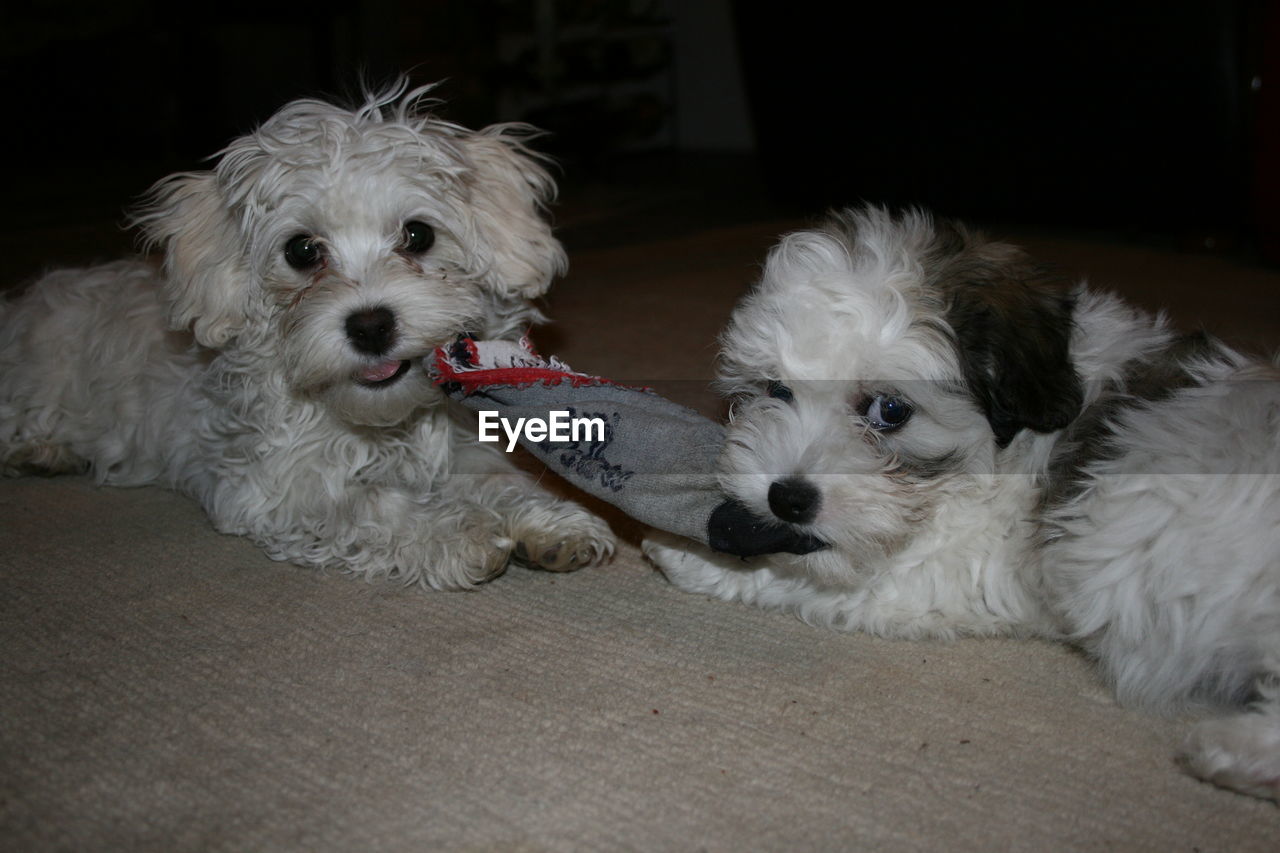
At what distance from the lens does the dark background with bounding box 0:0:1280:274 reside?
5223 mm

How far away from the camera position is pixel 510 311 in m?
2.78

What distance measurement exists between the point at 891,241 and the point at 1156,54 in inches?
153

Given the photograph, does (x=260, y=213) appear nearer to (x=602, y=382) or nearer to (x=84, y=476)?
(x=602, y=382)

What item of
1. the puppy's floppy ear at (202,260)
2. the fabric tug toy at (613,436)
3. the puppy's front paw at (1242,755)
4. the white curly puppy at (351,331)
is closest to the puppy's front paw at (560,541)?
the white curly puppy at (351,331)

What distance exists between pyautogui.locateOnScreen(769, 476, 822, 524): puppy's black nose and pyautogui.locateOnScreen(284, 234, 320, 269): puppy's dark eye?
1225mm

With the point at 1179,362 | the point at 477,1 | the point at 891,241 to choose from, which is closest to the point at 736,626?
the point at 891,241

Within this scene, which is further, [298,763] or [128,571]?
[128,571]

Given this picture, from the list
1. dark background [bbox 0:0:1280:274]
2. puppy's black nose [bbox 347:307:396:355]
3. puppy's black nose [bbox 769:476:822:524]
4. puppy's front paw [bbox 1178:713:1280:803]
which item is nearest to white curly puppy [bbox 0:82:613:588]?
puppy's black nose [bbox 347:307:396:355]

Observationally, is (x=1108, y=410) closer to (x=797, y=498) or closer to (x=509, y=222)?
(x=797, y=498)

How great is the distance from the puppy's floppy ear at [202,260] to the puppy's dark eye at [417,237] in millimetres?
389

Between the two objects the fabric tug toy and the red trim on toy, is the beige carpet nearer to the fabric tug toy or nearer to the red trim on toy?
the fabric tug toy

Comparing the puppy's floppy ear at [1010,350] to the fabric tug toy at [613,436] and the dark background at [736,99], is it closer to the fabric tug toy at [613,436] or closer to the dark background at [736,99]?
the fabric tug toy at [613,436]

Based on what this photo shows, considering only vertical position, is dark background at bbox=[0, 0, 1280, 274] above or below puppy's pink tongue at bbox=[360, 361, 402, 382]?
above

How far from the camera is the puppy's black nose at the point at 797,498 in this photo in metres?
1.96
